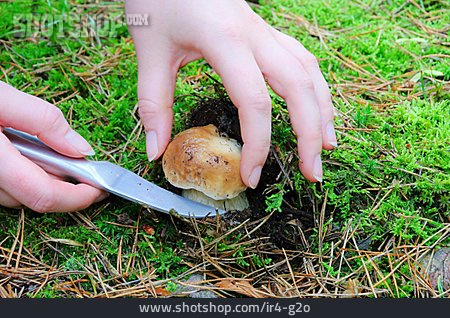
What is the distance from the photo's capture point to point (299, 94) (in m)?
2.16

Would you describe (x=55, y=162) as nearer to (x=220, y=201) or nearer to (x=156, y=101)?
(x=156, y=101)

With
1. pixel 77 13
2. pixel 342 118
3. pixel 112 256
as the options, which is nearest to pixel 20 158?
pixel 112 256

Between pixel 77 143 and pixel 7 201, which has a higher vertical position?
pixel 77 143

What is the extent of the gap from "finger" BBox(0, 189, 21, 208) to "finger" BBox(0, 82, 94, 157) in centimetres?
29

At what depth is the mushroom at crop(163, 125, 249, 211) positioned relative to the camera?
2160 mm

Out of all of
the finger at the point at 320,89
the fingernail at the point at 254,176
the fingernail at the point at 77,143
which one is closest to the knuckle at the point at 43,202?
the fingernail at the point at 77,143

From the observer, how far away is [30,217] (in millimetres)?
2379

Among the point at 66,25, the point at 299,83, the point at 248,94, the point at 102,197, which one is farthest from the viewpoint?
the point at 66,25

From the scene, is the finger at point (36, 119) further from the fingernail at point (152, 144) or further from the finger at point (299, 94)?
the finger at point (299, 94)

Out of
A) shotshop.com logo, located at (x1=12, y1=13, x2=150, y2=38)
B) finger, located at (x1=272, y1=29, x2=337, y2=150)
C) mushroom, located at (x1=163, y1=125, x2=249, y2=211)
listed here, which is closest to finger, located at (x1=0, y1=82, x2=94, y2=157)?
mushroom, located at (x1=163, y1=125, x2=249, y2=211)

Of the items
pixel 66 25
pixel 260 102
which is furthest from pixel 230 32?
pixel 66 25

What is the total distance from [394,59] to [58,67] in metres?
2.22

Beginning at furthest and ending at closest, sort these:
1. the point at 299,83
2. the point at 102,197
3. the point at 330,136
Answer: the point at 102,197
the point at 330,136
the point at 299,83

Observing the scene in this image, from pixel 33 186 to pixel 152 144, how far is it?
53cm
